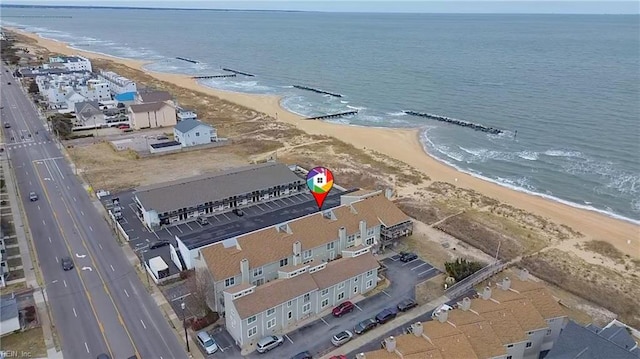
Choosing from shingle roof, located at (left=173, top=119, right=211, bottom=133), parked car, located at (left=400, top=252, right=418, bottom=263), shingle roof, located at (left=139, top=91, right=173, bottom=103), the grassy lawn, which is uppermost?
shingle roof, located at (left=139, top=91, right=173, bottom=103)

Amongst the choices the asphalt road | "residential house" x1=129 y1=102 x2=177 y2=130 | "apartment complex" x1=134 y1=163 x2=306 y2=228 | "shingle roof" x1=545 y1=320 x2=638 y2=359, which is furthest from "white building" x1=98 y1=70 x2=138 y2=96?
"shingle roof" x1=545 y1=320 x2=638 y2=359

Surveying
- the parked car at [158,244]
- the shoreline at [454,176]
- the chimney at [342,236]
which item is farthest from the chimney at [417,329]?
the shoreline at [454,176]

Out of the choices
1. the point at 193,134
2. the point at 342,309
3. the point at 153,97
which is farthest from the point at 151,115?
the point at 342,309

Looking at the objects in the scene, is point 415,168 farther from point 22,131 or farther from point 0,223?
point 22,131

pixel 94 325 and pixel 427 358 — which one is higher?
pixel 427 358

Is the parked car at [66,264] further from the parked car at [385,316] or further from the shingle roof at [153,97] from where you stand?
the shingle roof at [153,97]

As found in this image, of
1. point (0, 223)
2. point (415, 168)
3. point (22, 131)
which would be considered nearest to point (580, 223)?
point (415, 168)

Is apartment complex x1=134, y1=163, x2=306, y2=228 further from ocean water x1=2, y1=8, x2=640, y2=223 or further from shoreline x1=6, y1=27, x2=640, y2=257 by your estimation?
ocean water x1=2, y1=8, x2=640, y2=223
